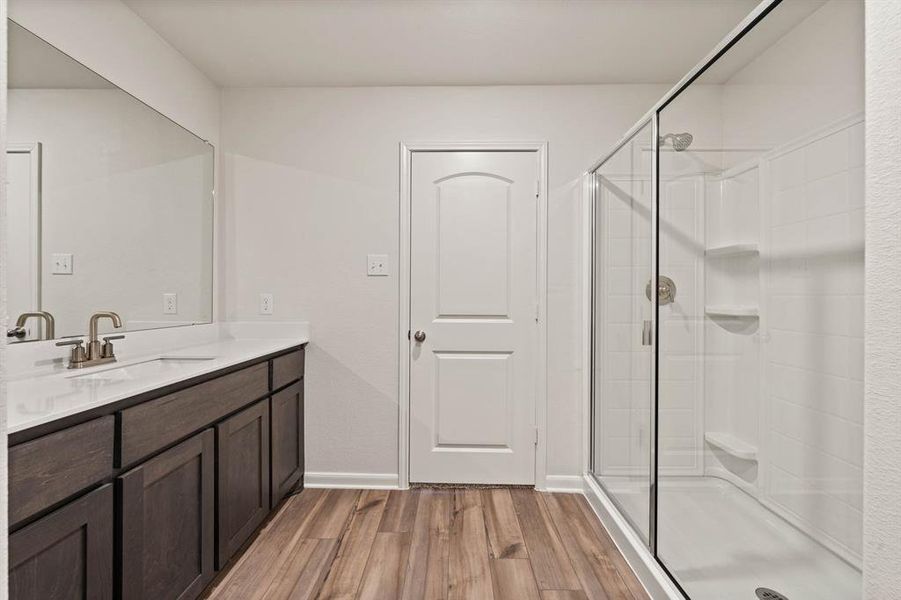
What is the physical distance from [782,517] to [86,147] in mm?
2583

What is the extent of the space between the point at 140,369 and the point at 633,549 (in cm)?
209

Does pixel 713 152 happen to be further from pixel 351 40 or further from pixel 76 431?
pixel 76 431

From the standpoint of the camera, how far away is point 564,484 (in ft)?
9.76

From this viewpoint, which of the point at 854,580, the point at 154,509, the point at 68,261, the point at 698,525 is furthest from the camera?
the point at 68,261

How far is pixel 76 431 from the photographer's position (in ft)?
4.01

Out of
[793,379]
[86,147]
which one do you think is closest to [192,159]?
[86,147]

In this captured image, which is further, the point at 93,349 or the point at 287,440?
the point at 287,440

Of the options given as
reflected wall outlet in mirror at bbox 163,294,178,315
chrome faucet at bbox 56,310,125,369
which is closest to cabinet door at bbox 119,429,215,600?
chrome faucet at bbox 56,310,125,369

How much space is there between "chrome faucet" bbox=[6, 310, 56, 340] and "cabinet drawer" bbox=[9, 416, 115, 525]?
0.63 meters

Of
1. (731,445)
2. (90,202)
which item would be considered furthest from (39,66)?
(731,445)

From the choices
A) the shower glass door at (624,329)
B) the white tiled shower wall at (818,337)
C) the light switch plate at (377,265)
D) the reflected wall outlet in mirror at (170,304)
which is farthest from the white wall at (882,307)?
the reflected wall outlet in mirror at (170,304)

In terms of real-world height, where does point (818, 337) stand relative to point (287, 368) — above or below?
above

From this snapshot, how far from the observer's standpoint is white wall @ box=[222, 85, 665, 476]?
2.99m

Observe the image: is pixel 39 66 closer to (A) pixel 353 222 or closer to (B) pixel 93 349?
(B) pixel 93 349
